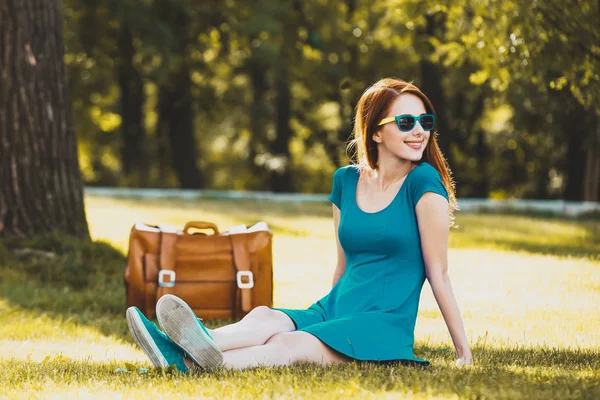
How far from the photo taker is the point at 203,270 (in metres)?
6.66

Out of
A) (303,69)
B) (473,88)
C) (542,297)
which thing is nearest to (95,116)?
(303,69)

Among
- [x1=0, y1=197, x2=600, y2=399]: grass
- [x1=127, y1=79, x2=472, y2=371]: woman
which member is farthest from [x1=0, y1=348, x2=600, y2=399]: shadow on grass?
[x1=127, y1=79, x2=472, y2=371]: woman

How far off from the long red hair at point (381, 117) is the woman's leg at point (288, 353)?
1.02m

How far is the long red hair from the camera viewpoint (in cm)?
490

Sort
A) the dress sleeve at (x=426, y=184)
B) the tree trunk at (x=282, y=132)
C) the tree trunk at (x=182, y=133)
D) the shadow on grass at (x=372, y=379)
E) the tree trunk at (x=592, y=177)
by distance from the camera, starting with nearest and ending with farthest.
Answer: the shadow on grass at (x=372, y=379) → the dress sleeve at (x=426, y=184) → the tree trunk at (x=592, y=177) → the tree trunk at (x=182, y=133) → the tree trunk at (x=282, y=132)

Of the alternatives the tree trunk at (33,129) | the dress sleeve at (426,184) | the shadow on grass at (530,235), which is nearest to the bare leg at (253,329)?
the dress sleeve at (426,184)

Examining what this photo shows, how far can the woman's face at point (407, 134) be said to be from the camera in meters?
4.84

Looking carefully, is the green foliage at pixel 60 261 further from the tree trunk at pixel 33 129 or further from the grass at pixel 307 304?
the tree trunk at pixel 33 129

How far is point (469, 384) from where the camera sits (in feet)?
13.0

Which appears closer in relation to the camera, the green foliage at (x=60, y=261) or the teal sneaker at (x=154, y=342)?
the teal sneaker at (x=154, y=342)

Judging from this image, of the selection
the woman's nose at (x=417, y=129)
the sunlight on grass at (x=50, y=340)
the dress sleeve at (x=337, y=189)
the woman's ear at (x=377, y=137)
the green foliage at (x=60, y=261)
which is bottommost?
the sunlight on grass at (x=50, y=340)

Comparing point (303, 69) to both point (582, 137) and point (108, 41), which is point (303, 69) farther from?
point (582, 137)

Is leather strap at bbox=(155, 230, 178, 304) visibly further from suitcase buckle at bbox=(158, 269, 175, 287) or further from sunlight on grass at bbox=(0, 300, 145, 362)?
sunlight on grass at bbox=(0, 300, 145, 362)

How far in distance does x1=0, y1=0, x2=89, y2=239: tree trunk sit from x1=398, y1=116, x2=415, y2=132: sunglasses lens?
483 cm
